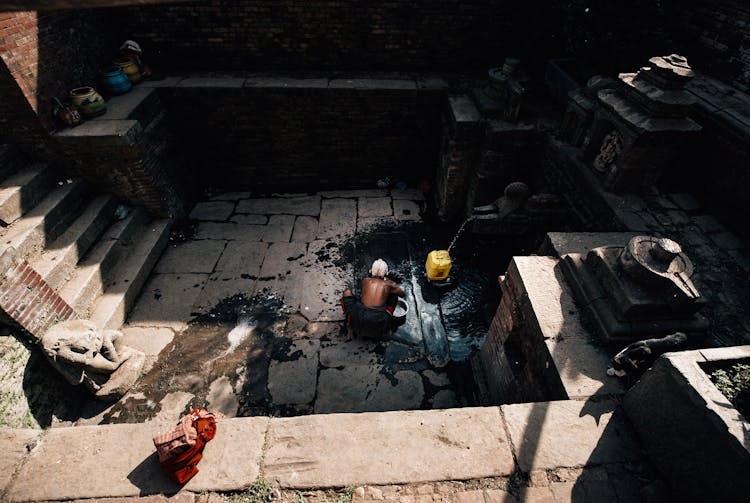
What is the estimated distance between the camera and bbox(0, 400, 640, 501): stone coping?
7.68 ft

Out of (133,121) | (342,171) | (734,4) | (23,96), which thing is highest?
(734,4)

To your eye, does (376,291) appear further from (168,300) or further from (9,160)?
(9,160)

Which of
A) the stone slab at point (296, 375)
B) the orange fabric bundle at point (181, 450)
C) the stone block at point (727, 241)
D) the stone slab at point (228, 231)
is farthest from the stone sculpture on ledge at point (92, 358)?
the stone block at point (727, 241)

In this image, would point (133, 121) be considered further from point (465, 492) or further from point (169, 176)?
point (465, 492)

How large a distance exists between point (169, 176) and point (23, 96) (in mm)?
1889

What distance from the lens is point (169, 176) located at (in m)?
5.92

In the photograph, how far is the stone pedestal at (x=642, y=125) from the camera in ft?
11.4

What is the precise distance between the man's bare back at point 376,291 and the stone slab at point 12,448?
9.98 ft

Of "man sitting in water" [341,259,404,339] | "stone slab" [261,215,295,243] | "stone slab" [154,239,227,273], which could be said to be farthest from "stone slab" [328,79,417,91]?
"man sitting in water" [341,259,404,339]

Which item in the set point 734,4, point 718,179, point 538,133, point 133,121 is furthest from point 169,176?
point 734,4

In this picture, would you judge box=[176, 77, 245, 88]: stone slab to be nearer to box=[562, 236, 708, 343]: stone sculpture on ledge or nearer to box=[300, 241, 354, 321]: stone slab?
box=[300, 241, 354, 321]: stone slab

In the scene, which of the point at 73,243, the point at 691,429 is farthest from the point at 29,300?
the point at 691,429

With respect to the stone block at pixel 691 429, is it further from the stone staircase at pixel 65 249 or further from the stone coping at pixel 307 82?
the stone staircase at pixel 65 249

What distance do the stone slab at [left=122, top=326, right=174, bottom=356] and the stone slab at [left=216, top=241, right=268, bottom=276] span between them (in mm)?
1206
